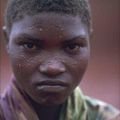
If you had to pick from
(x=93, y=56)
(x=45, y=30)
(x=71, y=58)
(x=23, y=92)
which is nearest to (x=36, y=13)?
(x=45, y=30)

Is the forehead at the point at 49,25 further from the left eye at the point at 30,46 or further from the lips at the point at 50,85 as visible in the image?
the lips at the point at 50,85

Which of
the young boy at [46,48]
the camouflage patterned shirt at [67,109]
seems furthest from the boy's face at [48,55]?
the camouflage patterned shirt at [67,109]

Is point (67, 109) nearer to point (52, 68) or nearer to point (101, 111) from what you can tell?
point (101, 111)

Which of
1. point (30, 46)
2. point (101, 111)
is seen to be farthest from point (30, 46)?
point (101, 111)

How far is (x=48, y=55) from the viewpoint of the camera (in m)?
1.79

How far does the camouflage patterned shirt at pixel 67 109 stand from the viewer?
195 centimetres

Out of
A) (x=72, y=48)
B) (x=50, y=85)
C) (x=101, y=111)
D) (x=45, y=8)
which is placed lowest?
(x=101, y=111)

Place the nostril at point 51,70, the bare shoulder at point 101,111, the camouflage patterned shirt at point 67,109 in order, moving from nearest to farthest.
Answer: the nostril at point 51,70, the camouflage patterned shirt at point 67,109, the bare shoulder at point 101,111

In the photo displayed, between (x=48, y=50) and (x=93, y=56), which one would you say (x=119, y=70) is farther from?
(x=48, y=50)

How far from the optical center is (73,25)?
6.04ft

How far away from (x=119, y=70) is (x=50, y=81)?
295 cm

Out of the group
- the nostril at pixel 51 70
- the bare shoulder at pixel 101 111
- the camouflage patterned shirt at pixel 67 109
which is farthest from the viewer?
the bare shoulder at pixel 101 111

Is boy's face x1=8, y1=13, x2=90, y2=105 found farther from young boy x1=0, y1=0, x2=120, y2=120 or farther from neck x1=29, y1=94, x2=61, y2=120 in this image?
neck x1=29, y1=94, x2=61, y2=120

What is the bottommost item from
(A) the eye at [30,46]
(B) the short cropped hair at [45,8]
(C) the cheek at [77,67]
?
(C) the cheek at [77,67]
